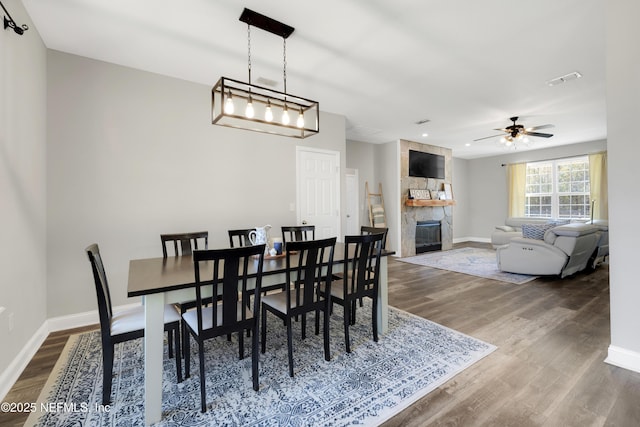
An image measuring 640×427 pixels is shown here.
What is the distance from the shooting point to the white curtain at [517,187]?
816 centimetres

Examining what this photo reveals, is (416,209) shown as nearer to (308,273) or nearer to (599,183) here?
(599,183)

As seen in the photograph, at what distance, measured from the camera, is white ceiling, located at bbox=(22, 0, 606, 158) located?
7.60 ft

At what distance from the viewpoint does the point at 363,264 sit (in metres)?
2.43

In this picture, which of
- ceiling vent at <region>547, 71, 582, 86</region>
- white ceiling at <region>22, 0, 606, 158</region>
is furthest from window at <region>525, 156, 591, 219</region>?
ceiling vent at <region>547, 71, 582, 86</region>

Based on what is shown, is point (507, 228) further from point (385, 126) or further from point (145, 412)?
point (145, 412)

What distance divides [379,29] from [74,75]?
313 centimetres

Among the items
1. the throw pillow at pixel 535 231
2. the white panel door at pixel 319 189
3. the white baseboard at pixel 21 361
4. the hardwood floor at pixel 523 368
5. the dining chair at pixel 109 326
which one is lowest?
the hardwood floor at pixel 523 368

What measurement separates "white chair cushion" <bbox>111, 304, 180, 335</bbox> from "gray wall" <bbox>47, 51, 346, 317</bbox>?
1.53 meters

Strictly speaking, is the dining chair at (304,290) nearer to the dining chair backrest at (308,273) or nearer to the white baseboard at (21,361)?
the dining chair backrest at (308,273)

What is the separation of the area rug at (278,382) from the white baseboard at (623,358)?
2.59 feet

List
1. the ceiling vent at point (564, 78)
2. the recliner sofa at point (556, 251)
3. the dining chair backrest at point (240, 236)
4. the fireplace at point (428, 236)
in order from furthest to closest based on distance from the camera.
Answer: the fireplace at point (428, 236) → the recliner sofa at point (556, 251) → the ceiling vent at point (564, 78) → the dining chair backrest at point (240, 236)

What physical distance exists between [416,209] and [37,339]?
6.82 metres

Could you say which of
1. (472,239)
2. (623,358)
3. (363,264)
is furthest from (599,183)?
(363,264)

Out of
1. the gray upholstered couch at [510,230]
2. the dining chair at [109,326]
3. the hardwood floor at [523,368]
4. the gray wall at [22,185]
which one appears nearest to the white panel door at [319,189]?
the hardwood floor at [523,368]
